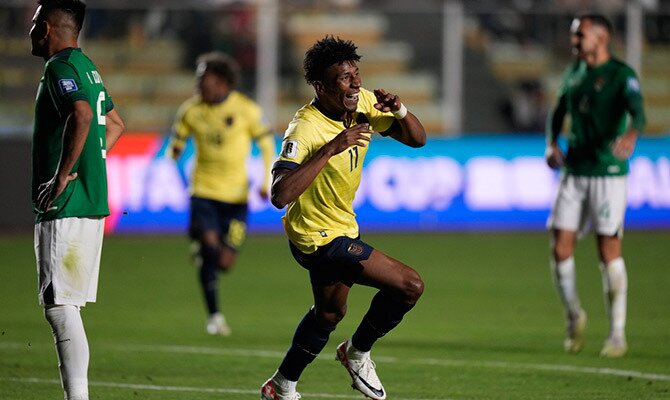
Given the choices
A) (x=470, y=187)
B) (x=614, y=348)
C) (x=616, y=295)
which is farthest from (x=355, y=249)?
(x=470, y=187)

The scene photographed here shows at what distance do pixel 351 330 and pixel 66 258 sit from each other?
4.99 meters

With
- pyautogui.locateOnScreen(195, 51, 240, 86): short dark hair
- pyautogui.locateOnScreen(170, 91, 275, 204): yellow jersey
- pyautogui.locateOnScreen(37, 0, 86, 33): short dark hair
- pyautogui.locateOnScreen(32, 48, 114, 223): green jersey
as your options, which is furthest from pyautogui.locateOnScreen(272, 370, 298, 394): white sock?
Answer: pyautogui.locateOnScreen(195, 51, 240, 86): short dark hair

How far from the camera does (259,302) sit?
44.3 ft

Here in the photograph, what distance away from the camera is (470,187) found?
67.5 feet

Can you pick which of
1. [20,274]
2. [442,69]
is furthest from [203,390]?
[442,69]

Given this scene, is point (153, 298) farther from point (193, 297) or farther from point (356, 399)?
point (356, 399)

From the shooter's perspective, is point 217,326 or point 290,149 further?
point 217,326

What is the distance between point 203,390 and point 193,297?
572 cm

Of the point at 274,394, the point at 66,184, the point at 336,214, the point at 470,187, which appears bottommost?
the point at 470,187

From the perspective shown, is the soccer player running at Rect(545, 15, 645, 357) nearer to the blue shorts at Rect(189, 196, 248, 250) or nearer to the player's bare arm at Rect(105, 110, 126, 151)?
the blue shorts at Rect(189, 196, 248, 250)

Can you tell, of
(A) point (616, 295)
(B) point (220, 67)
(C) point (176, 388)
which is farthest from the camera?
(B) point (220, 67)

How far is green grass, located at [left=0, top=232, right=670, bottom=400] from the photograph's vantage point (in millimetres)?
8562

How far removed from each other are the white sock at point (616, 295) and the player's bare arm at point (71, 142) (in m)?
4.94

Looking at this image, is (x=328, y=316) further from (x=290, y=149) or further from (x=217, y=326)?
(x=217, y=326)
